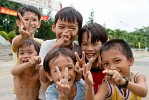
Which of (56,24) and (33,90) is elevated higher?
(56,24)

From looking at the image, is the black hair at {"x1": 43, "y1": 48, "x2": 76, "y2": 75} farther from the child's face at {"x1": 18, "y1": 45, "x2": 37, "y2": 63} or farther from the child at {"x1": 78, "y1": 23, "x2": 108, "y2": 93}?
the child's face at {"x1": 18, "y1": 45, "x2": 37, "y2": 63}

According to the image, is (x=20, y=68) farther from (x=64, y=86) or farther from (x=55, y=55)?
(x=64, y=86)

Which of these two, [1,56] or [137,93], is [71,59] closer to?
[137,93]

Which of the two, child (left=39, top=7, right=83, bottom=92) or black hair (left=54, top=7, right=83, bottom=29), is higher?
black hair (left=54, top=7, right=83, bottom=29)

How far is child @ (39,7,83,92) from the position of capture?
238 centimetres

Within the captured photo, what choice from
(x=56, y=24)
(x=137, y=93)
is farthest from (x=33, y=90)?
(x=137, y=93)

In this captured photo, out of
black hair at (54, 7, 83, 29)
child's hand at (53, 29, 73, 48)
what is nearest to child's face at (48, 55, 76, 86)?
child's hand at (53, 29, 73, 48)

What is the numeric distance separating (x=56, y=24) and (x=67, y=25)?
0.39 ft

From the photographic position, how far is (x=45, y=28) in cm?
2666

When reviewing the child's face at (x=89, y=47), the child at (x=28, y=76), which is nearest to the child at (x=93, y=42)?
the child's face at (x=89, y=47)

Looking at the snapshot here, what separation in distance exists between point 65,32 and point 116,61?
472 mm

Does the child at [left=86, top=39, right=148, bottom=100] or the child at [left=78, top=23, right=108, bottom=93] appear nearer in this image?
the child at [left=86, top=39, right=148, bottom=100]

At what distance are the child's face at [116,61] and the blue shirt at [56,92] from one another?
0.24 m

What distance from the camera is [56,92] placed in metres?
2.23
